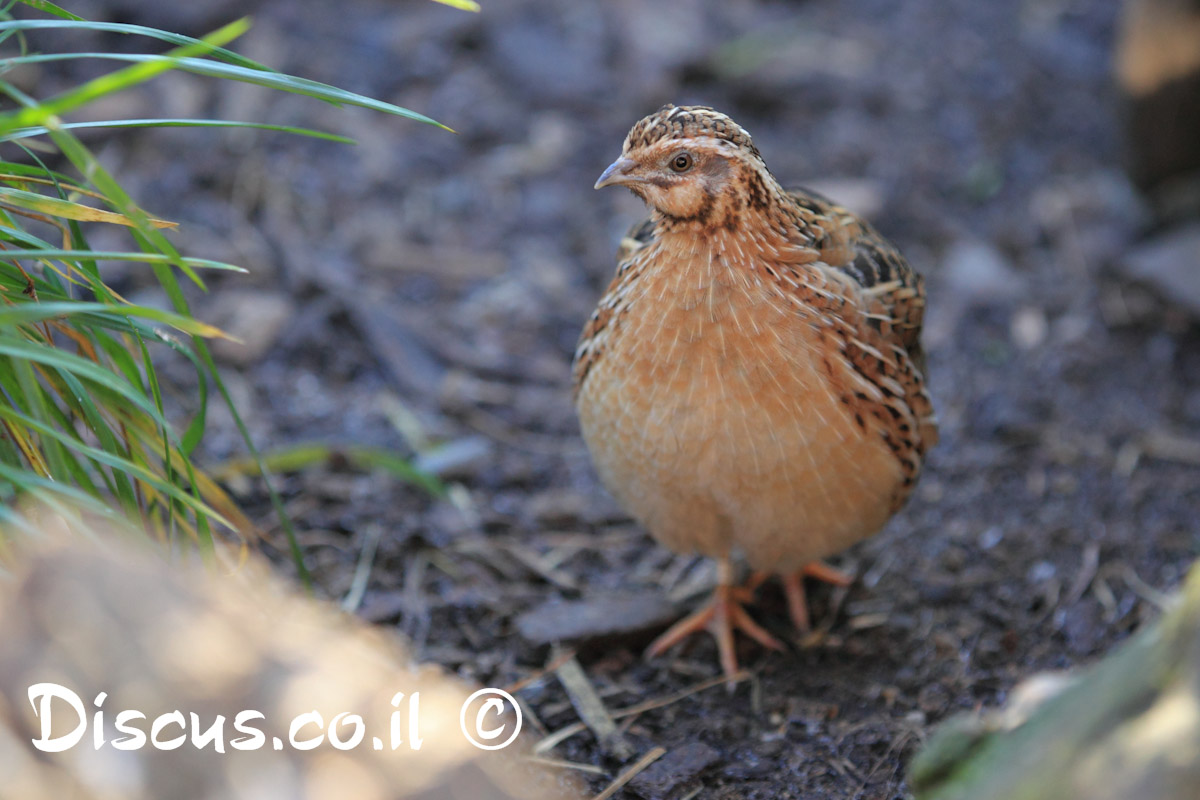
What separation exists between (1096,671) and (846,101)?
16.8ft

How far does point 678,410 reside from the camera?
9.46ft

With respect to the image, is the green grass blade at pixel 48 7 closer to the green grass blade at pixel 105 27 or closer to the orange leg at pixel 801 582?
the green grass blade at pixel 105 27

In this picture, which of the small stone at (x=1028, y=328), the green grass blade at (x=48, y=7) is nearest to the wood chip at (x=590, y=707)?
the green grass blade at (x=48, y=7)

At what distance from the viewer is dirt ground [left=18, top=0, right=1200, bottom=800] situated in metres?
3.41

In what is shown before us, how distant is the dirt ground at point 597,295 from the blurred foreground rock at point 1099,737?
3.41 ft

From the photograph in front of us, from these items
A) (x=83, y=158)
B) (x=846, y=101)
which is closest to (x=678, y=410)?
(x=83, y=158)

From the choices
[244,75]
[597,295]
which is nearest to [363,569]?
[244,75]

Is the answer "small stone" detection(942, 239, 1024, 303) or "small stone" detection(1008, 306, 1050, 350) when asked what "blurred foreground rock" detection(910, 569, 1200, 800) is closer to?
"small stone" detection(1008, 306, 1050, 350)

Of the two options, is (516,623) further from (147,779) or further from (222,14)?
(222,14)

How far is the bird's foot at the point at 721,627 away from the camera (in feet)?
11.5

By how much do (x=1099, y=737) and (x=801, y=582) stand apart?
230cm

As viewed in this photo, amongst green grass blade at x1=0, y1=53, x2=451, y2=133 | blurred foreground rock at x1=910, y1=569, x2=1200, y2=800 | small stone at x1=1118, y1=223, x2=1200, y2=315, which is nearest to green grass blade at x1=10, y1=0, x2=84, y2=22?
green grass blade at x1=0, y1=53, x2=451, y2=133

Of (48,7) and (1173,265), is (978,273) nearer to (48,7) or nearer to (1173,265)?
(1173,265)

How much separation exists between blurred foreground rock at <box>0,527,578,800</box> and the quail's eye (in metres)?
1.57
